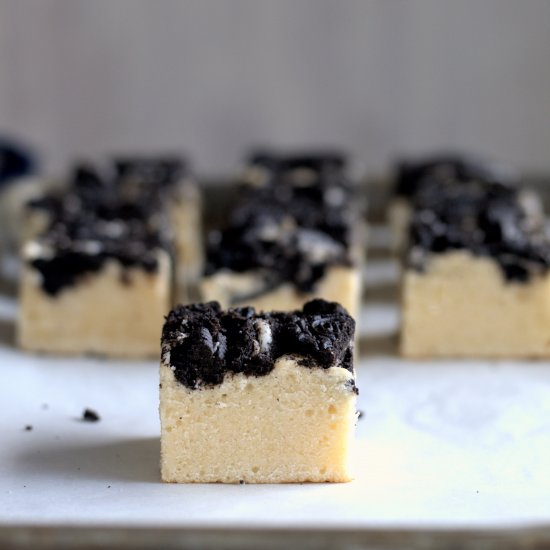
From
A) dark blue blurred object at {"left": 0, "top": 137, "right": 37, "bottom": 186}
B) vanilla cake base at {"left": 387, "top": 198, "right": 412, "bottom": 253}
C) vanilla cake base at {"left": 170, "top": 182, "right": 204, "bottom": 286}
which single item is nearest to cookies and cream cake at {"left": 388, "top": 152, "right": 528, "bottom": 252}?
vanilla cake base at {"left": 387, "top": 198, "right": 412, "bottom": 253}

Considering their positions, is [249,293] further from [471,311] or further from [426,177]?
[426,177]

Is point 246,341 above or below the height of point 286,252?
below

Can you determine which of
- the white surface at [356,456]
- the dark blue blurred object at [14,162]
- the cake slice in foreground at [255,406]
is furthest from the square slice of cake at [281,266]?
the dark blue blurred object at [14,162]

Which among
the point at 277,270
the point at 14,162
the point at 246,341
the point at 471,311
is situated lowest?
the point at 246,341

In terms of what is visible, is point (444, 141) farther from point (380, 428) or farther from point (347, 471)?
point (347, 471)

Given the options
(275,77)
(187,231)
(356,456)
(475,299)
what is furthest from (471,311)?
(275,77)

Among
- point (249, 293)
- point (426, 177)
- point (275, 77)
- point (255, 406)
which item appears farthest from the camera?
point (275, 77)

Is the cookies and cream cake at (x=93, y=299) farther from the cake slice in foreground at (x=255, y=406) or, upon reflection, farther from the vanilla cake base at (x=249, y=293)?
the cake slice in foreground at (x=255, y=406)

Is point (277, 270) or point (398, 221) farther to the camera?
point (398, 221)

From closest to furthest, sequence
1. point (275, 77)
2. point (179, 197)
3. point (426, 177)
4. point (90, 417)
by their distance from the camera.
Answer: point (90, 417) → point (179, 197) → point (426, 177) → point (275, 77)

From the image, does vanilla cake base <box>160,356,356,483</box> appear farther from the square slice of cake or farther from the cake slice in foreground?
the square slice of cake
